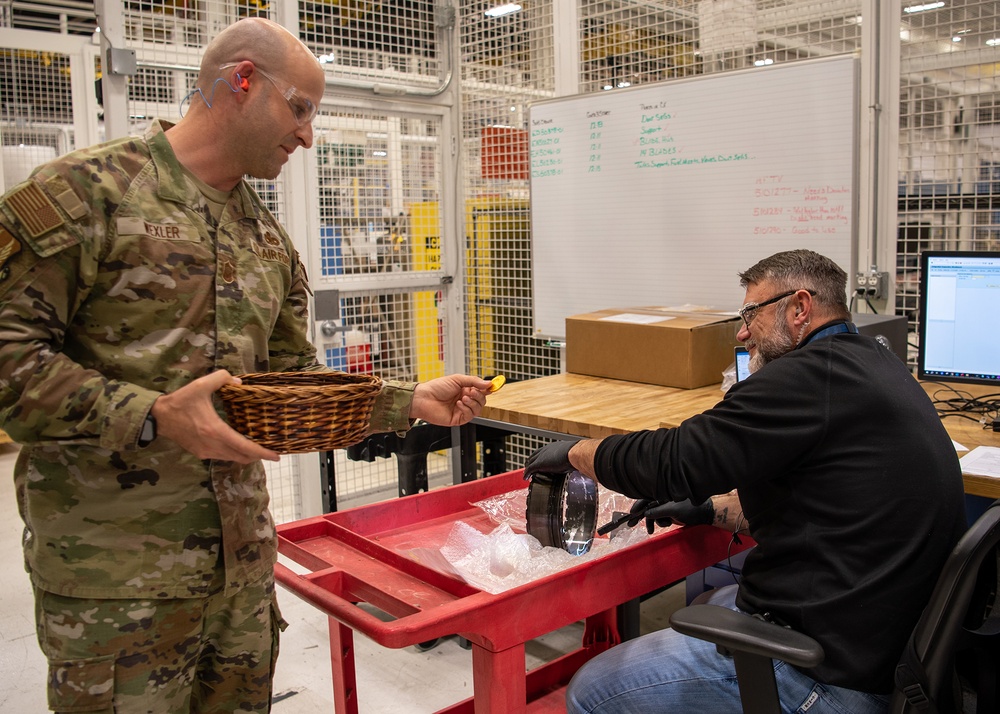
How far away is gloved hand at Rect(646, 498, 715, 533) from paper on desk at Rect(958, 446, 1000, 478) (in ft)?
1.92

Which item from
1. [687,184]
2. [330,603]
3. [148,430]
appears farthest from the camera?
[687,184]

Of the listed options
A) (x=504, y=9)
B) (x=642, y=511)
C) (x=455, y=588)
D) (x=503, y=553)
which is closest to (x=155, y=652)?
(x=455, y=588)

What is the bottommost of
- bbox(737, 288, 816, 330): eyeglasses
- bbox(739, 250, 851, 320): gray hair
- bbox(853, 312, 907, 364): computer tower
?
bbox(853, 312, 907, 364): computer tower

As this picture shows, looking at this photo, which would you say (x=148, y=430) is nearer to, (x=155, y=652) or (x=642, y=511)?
(x=155, y=652)

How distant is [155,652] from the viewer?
1384 millimetres

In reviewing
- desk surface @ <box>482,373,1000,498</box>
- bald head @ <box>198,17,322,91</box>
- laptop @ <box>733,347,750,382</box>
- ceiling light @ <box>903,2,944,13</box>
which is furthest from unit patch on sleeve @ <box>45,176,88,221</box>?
ceiling light @ <box>903,2,944,13</box>

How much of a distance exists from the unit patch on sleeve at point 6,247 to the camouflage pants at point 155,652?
1.77 ft

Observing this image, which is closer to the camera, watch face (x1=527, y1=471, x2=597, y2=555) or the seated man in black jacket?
the seated man in black jacket

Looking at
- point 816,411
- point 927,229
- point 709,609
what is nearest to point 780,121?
point 927,229

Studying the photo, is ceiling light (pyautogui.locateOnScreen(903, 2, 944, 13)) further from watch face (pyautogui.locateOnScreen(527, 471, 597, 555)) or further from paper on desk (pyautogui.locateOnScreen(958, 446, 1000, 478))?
watch face (pyautogui.locateOnScreen(527, 471, 597, 555))

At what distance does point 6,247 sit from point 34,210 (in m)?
0.07

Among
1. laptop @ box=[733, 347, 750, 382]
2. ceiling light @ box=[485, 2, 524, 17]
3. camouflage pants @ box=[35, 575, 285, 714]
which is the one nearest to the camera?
camouflage pants @ box=[35, 575, 285, 714]

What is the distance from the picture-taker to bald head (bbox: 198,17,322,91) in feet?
4.78

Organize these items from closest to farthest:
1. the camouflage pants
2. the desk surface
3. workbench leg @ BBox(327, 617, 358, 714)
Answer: the camouflage pants
workbench leg @ BBox(327, 617, 358, 714)
the desk surface
